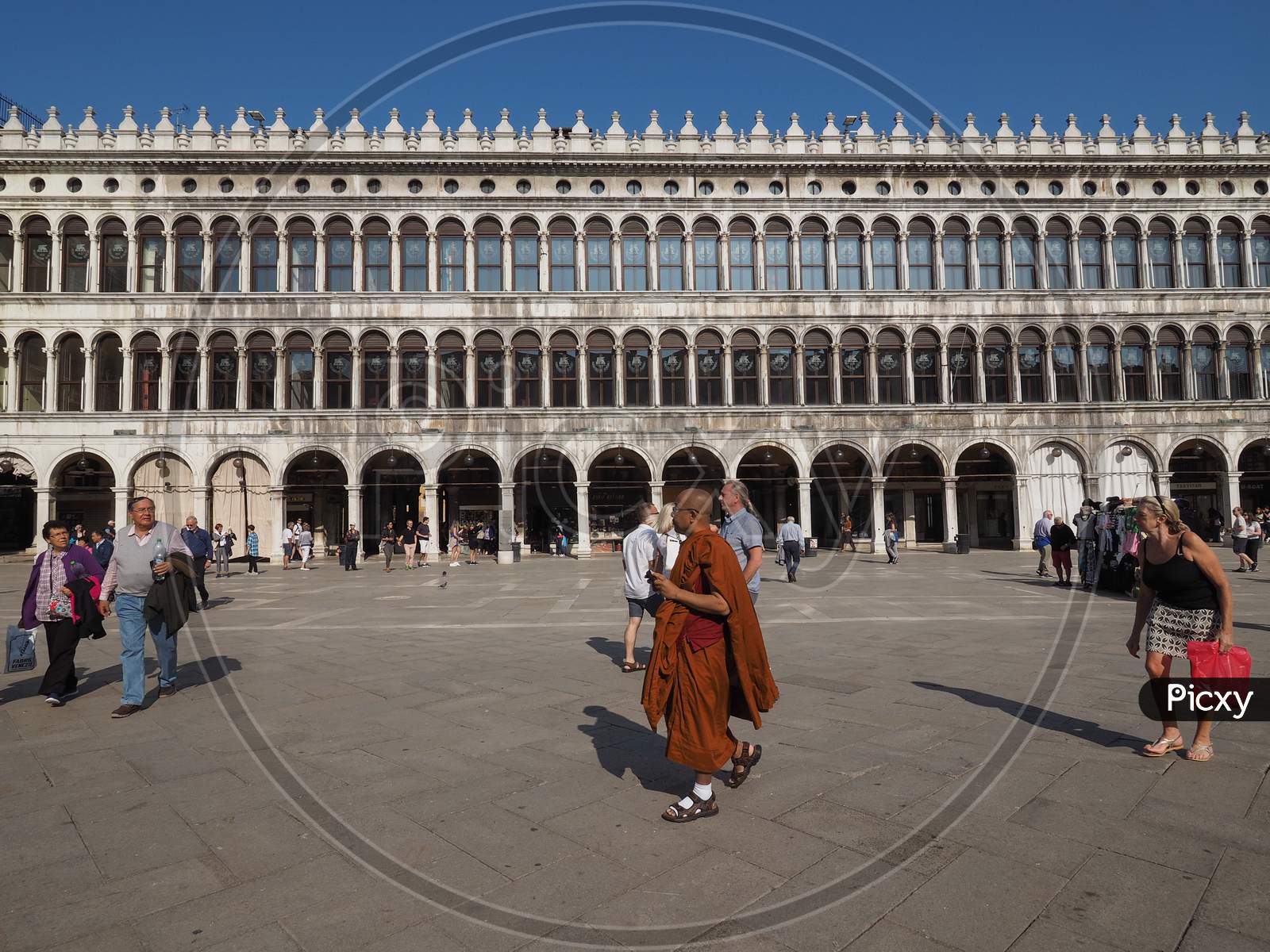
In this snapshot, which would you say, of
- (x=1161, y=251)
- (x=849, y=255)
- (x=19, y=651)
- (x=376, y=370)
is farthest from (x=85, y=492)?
(x=1161, y=251)

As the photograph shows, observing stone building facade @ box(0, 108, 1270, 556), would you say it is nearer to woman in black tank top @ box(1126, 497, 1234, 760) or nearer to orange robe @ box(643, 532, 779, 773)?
woman in black tank top @ box(1126, 497, 1234, 760)

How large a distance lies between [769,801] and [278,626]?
33.5ft

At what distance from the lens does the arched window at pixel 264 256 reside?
3161 cm

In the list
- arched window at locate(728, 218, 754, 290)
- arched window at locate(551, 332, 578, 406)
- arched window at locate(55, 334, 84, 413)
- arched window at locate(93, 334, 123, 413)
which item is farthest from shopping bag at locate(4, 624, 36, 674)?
arched window at locate(728, 218, 754, 290)

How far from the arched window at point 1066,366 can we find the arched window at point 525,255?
70.4ft

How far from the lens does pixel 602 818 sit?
4293 mm

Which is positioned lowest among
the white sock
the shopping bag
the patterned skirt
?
the white sock

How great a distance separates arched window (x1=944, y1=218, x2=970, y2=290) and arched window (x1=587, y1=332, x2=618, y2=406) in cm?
1433

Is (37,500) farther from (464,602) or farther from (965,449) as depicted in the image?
(965,449)

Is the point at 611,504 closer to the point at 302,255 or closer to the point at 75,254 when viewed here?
the point at 302,255

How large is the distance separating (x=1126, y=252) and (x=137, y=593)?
3739cm

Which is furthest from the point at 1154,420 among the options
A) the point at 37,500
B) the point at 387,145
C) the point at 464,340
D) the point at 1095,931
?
the point at 37,500

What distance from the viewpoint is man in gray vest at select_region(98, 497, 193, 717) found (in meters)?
6.89

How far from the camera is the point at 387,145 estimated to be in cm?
3194
